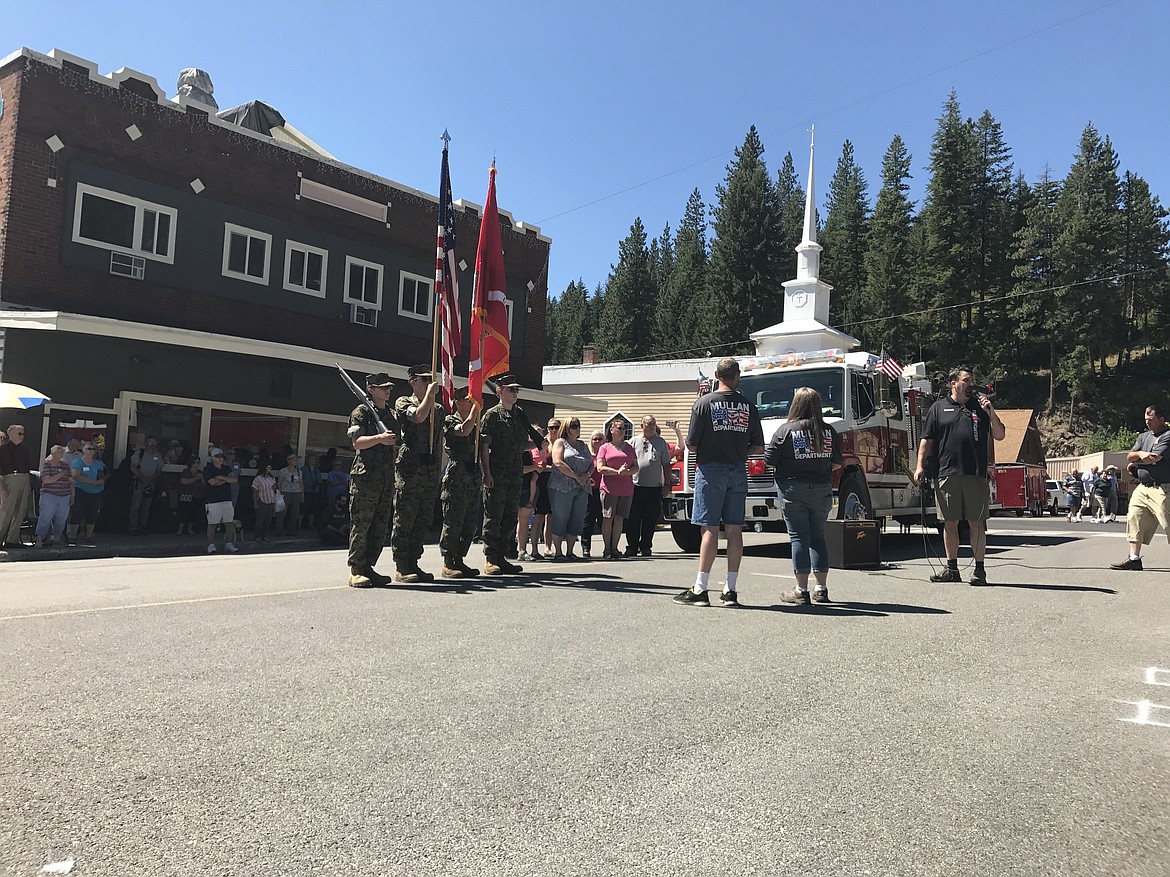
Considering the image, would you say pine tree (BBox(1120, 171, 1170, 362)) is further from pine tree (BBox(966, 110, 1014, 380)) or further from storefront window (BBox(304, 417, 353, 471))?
storefront window (BBox(304, 417, 353, 471))

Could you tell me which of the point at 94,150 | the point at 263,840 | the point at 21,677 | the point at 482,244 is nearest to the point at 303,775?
the point at 263,840

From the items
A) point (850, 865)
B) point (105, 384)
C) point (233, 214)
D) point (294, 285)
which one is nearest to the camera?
point (850, 865)

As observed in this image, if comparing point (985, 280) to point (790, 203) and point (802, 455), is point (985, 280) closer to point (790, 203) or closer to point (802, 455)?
point (790, 203)

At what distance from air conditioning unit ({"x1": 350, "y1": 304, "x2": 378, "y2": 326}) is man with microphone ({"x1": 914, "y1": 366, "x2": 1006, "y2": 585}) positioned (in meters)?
15.1

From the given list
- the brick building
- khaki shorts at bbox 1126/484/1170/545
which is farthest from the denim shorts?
the brick building

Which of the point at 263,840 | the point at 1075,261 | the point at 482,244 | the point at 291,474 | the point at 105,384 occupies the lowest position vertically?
the point at 263,840

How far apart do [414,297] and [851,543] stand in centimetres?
1517

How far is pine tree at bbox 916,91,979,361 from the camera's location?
6050cm

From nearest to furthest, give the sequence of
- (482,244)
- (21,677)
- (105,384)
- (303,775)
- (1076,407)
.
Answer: (303,775)
(21,677)
(482,244)
(105,384)
(1076,407)

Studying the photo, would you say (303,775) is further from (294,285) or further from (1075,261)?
(1075,261)

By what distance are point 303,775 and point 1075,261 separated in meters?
64.6

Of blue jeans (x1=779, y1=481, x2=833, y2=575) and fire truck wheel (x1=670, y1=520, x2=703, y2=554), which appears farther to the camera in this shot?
fire truck wheel (x1=670, y1=520, x2=703, y2=554)

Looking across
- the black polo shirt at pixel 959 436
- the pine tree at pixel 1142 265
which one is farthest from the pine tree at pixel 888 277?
the black polo shirt at pixel 959 436

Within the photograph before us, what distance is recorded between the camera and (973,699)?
437 cm
